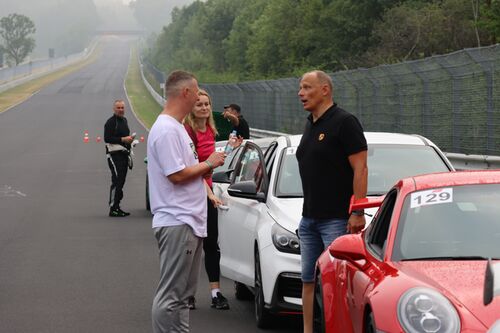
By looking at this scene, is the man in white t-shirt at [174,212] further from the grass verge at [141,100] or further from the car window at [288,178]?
the grass verge at [141,100]

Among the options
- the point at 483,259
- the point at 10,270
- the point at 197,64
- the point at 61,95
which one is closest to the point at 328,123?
the point at 483,259

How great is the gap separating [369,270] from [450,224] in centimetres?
47

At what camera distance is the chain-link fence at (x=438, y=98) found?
18.6 m

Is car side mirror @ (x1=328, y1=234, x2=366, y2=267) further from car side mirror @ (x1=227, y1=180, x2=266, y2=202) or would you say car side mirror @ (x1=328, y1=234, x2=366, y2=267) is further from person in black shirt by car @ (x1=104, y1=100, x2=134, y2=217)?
person in black shirt by car @ (x1=104, y1=100, x2=134, y2=217)

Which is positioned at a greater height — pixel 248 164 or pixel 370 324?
pixel 370 324

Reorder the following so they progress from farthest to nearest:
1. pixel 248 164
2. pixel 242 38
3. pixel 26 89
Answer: pixel 26 89 < pixel 242 38 < pixel 248 164

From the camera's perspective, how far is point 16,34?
7146 inches

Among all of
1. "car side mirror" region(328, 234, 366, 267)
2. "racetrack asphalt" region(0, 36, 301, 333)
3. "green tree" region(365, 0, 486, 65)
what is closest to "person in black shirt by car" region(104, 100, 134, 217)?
"racetrack asphalt" region(0, 36, 301, 333)

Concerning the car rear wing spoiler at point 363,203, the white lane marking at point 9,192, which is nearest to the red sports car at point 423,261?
the car rear wing spoiler at point 363,203

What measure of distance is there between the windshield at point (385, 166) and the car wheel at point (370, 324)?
4173mm

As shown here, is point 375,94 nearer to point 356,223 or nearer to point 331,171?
point 331,171

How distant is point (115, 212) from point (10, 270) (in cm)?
703

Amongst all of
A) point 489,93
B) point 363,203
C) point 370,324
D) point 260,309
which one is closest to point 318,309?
point 363,203

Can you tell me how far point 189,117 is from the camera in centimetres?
1059
